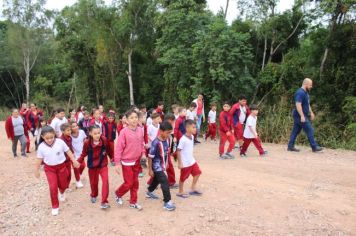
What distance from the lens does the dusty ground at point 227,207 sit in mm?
4922

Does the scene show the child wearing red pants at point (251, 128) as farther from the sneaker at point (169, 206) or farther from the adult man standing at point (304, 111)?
the sneaker at point (169, 206)

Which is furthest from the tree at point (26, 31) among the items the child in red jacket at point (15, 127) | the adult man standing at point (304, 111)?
the adult man standing at point (304, 111)

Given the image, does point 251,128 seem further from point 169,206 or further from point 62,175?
point 62,175

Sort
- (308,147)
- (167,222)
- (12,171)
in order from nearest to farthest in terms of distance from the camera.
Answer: (167,222) < (12,171) < (308,147)

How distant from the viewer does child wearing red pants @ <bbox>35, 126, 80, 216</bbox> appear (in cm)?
560

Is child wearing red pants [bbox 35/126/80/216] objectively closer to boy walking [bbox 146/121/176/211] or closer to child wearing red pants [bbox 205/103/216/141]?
boy walking [bbox 146/121/176/211]

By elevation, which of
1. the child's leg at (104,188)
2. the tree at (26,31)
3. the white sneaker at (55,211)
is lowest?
the white sneaker at (55,211)

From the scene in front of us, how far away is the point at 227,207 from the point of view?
5.58 metres

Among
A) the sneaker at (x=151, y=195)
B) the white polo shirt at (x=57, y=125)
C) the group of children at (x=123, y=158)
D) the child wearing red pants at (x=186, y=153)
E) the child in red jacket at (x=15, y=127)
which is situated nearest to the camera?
the group of children at (x=123, y=158)

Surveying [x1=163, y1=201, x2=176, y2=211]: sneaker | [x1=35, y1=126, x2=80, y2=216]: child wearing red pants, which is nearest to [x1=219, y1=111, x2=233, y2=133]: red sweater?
[x1=163, y1=201, x2=176, y2=211]: sneaker

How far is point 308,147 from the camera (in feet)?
33.3

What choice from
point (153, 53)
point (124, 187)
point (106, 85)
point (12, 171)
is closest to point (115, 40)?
point (153, 53)

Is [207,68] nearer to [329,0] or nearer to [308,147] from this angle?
[329,0]

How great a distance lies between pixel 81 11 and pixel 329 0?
660 inches
